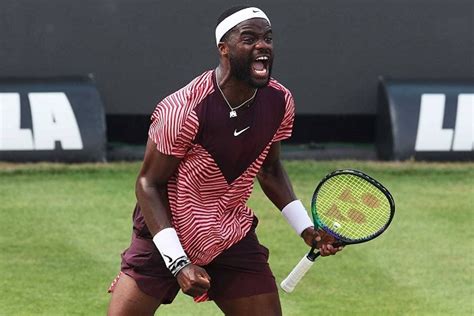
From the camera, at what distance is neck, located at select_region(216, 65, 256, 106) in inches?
234

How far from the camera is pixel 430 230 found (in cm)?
1016

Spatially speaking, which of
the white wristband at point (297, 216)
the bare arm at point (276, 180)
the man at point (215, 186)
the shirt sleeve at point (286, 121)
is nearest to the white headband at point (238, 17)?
the man at point (215, 186)

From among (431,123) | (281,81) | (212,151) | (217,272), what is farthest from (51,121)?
(212,151)

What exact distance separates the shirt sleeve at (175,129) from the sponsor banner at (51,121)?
5848mm

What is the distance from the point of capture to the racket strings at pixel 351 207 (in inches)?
246

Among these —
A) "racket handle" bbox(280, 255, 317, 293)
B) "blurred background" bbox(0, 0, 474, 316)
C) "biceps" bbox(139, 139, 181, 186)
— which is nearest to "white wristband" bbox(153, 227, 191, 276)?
"biceps" bbox(139, 139, 181, 186)

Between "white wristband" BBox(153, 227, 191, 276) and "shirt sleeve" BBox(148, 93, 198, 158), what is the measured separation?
0.33 metres

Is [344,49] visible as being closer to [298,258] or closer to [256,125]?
[298,258]

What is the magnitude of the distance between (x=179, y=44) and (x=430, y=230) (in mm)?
3098

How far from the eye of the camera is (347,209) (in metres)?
6.34

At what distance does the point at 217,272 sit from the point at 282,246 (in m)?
3.56

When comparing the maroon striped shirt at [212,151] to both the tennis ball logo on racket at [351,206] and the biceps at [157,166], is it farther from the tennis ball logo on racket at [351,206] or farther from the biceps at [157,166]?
the tennis ball logo on racket at [351,206]

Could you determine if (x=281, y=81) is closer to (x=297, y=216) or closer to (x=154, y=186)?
(x=297, y=216)

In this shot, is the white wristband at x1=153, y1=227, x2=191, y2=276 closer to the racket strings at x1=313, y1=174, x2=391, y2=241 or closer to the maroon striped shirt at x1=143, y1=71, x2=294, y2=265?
the maroon striped shirt at x1=143, y1=71, x2=294, y2=265
